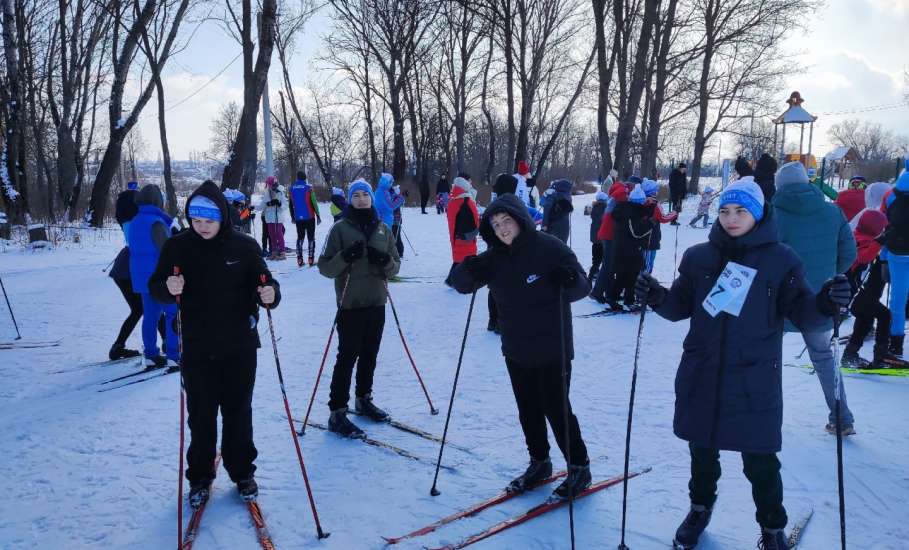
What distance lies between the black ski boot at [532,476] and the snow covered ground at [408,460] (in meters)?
0.08

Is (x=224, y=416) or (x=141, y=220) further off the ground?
(x=141, y=220)

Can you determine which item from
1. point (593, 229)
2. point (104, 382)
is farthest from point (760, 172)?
point (104, 382)

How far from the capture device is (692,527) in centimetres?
297

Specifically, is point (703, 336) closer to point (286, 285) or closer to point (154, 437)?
point (154, 437)

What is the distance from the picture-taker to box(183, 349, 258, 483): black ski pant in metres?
3.34

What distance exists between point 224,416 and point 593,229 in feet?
26.0

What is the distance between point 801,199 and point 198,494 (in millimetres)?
4627

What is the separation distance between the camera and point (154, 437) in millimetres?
4406

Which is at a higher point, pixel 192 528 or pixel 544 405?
pixel 544 405

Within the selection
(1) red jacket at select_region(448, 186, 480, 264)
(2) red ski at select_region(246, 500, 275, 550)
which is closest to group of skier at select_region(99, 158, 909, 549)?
(2) red ski at select_region(246, 500, 275, 550)

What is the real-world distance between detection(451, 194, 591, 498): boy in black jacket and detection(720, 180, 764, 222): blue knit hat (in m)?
0.83

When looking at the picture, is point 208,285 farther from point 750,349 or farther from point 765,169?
point 765,169

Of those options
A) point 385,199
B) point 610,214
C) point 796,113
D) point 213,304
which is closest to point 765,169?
point 610,214

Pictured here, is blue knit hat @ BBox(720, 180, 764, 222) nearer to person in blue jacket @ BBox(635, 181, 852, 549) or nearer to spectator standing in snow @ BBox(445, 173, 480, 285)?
person in blue jacket @ BBox(635, 181, 852, 549)
